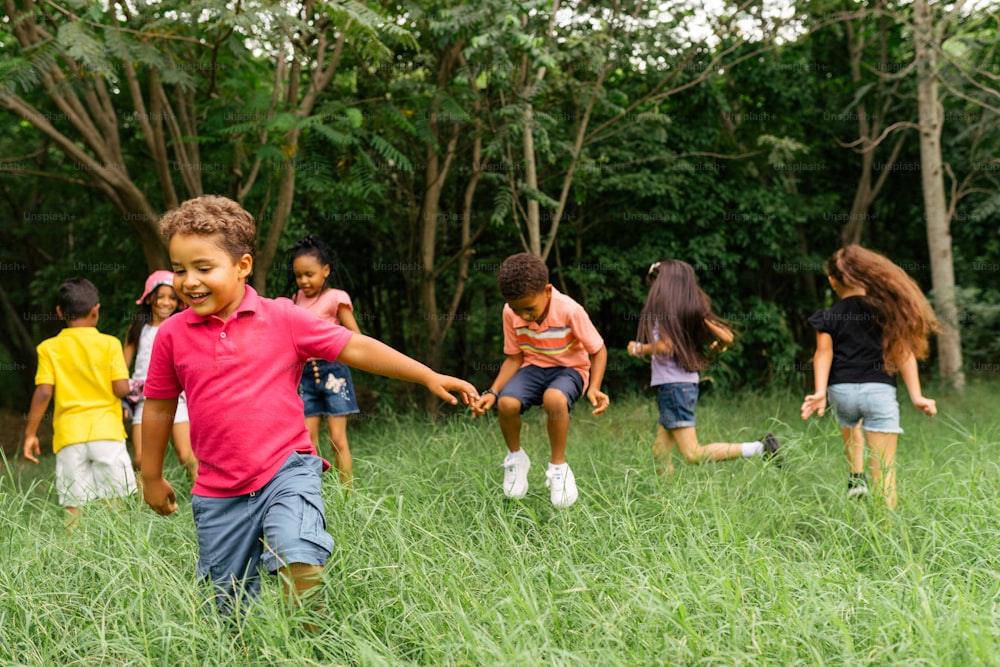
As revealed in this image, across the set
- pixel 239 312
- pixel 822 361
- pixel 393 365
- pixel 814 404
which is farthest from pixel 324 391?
pixel 822 361

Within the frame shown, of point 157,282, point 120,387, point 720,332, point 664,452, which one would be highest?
point 157,282

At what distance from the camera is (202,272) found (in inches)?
104

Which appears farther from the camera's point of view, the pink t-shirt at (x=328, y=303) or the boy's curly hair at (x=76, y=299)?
the pink t-shirt at (x=328, y=303)

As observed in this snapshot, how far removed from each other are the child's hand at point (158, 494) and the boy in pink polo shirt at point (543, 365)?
164 cm

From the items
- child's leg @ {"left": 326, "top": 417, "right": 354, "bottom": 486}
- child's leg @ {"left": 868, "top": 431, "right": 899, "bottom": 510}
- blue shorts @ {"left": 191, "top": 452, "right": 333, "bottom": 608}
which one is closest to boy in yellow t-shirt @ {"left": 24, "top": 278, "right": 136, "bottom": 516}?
child's leg @ {"left": 326, "top": 417, "right": 354, "bottom": 486}

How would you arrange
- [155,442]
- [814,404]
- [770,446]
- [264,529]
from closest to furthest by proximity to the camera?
1. [264,529]
2. [155,442]
3. [814,404]
4. [770,446]

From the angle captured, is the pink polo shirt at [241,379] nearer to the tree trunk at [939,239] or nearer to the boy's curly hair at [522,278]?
the boy's curly hair at [522,278]

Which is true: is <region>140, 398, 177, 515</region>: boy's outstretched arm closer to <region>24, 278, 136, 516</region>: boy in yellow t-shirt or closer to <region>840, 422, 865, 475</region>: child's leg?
<region>24, 278, 136, 516</region>: boy in yellow t-shirt

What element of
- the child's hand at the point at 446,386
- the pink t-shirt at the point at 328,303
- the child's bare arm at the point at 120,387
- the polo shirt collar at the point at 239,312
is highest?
the polo shirt collar at the point at 239,312

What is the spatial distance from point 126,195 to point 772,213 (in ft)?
23.9

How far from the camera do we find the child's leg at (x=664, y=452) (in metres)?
4.48

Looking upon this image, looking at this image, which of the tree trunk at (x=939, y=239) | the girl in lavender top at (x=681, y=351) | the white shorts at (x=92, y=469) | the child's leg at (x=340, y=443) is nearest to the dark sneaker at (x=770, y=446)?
the girl in lavender top at (x=681, y=351)

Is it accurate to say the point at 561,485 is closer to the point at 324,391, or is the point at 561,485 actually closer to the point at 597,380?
the point at 597,380

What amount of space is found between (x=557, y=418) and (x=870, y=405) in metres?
1.76
